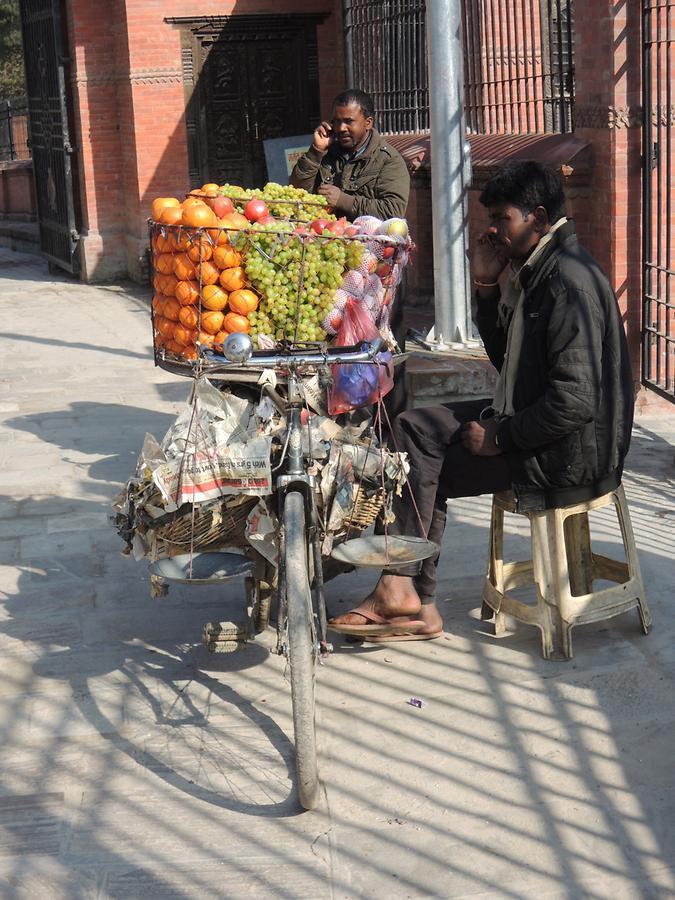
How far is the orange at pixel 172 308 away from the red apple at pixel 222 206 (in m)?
0.35

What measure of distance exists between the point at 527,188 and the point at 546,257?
25 centimetres

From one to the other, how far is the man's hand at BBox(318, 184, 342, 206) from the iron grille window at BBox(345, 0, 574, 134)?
3.94 metres

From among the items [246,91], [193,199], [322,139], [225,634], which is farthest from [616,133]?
[246,91]

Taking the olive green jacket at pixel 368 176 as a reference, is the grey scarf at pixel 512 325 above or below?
below

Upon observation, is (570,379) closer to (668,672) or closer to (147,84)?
(668,672)

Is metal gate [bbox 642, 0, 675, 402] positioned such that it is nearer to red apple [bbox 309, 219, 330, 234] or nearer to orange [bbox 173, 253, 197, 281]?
red apple [bbox 309, 219, 330, 234]

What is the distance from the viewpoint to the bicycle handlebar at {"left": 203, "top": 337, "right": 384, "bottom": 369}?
159 inches

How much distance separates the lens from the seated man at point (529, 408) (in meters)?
4.48

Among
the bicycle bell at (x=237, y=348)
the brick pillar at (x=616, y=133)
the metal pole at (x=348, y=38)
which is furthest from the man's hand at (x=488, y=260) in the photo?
the metal pole at (x=348, y=38)

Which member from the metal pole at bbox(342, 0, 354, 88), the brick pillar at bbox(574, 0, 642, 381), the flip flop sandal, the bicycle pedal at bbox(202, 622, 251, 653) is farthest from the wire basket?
the metal pole at bbox(342, 0, 354, 88)

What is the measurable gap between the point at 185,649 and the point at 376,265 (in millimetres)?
1621

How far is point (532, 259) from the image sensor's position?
464 centimetres

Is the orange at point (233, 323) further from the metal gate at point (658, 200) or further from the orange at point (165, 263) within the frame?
the metal gate at point (658, 200)

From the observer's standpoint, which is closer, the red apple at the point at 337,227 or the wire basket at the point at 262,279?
the wire basket at the point at 262,279
